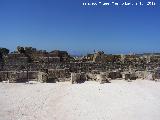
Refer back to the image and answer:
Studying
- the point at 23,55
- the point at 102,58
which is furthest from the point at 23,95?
the point at 102,58

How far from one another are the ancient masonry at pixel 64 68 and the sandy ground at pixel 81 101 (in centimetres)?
126

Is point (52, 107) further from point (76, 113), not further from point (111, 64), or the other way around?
point (111, 64)

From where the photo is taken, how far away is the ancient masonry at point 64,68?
24.2 m

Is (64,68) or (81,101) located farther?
(64,68)

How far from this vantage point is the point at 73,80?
23.0m

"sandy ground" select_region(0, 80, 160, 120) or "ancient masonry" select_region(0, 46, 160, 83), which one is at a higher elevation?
"ancient masonry" select_region(0, 46, 160, 83)

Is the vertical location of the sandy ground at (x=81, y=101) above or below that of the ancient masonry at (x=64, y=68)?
below

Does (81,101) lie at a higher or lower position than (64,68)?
lower

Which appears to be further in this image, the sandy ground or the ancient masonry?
the ancient masonry

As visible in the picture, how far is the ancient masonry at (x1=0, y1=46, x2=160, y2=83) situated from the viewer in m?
24.2

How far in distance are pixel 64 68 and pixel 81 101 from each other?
866cm

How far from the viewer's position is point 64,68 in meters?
26.4

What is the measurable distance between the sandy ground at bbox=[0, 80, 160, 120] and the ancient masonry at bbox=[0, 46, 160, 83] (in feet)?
4.12

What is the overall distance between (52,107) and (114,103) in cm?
333
